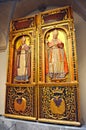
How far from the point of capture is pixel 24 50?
2.87 meters

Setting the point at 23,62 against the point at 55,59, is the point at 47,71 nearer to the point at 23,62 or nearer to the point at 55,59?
the point at 55,59

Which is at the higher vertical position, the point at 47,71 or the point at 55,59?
the point at 55,59

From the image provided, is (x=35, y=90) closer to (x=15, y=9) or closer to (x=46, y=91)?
(x=46, y=91)

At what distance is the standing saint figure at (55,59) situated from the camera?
8.18ft

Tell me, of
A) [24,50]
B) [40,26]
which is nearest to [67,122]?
[24,50]

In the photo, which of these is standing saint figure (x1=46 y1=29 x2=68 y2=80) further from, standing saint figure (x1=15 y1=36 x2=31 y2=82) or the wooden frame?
standing saint figure (x1=15 y1=36 x2=31 y2=82)

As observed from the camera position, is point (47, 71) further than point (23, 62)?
No

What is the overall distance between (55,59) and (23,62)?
2.16 feet

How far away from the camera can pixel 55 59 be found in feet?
8.47

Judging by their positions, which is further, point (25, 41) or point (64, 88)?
point (25, 41)

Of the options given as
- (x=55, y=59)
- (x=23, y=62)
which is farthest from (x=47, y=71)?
(x=23, y=62)

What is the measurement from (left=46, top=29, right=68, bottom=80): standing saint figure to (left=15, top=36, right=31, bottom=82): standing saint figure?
0.40 meters

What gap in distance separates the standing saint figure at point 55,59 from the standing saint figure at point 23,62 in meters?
0.40

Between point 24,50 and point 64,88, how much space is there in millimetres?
1112
